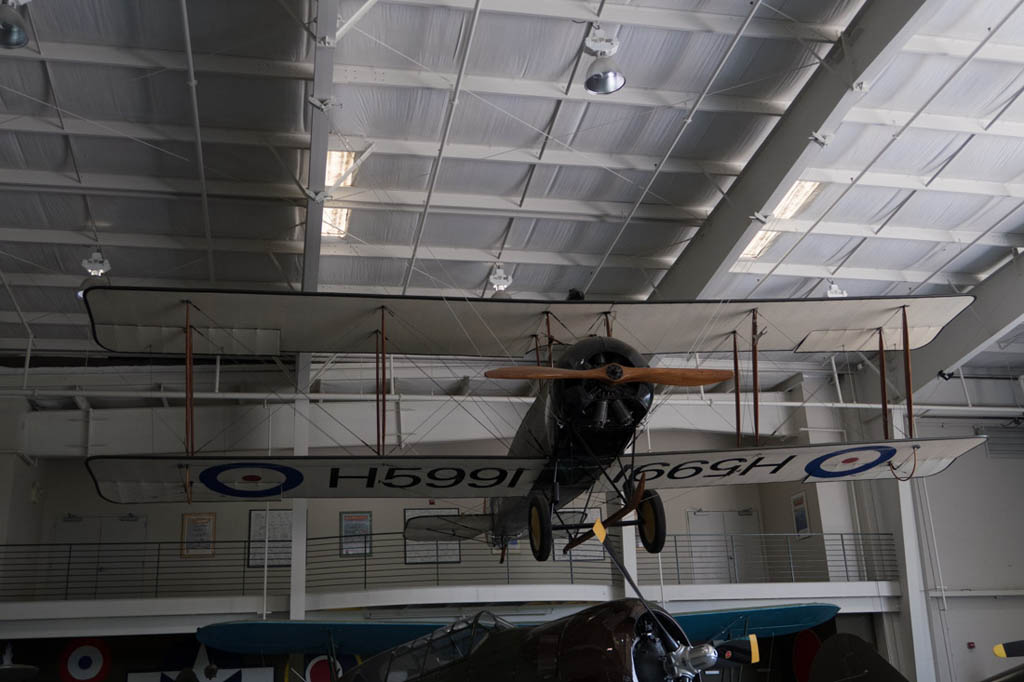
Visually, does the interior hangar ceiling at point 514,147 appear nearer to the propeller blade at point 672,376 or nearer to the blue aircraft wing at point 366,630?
the propeller blade at point 672,376

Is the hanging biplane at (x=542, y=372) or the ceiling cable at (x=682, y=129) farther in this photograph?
the ceiling cable at (x=682, y=129)

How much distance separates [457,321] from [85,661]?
826cm

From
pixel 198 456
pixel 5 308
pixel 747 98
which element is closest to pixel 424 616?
pixel 198 456

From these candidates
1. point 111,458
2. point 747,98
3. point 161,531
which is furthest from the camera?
point 161,531

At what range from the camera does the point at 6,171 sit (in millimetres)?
9500

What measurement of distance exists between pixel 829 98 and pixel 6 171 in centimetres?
856

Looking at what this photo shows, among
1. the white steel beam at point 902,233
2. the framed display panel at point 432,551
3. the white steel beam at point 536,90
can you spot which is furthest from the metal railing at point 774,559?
the white steel beam at point 536,90

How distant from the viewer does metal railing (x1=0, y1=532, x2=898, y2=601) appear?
535 inches

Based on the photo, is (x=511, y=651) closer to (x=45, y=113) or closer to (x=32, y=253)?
(x=45, y=113)

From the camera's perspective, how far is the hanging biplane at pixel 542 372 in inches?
261

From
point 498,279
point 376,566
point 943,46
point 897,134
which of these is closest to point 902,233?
point 897,134

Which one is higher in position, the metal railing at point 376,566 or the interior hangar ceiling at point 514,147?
the interior hangar ceiling at point 514,147

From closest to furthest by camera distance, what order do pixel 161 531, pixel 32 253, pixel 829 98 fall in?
pixel 829 98
pixel 32 253
pixel 161 531

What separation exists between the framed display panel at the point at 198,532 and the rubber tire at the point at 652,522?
9.42 metres
